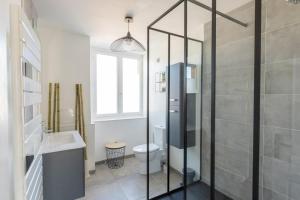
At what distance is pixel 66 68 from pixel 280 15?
2870 mm

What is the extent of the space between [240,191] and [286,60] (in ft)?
5.03

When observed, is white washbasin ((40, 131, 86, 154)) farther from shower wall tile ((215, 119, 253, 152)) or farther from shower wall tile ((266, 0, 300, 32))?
shower wall tile ((266, 0, 300, 32))

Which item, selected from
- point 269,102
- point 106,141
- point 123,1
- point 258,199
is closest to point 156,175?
point 106,141

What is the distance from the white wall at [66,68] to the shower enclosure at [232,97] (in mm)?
1218

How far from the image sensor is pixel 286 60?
5.22 feet

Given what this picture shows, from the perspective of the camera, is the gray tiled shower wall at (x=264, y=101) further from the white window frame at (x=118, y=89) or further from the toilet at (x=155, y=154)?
the white window frame at (x=118, y=89)

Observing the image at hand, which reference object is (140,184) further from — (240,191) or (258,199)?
(258,199)

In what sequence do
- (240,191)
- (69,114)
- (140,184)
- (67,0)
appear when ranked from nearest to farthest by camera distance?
(67,0), (240,191), (140,184), (69,114)

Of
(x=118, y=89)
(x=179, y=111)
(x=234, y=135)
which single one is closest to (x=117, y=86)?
(x=118, y=89)

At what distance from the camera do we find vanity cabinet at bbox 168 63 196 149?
2.39 metres

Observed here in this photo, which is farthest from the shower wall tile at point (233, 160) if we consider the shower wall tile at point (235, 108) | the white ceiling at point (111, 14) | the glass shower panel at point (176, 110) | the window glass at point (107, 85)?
the window glass at point (107, 85)

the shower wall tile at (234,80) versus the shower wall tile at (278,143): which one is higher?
the shower wall tile at (234,80)

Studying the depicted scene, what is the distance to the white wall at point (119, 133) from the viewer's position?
3.45 m

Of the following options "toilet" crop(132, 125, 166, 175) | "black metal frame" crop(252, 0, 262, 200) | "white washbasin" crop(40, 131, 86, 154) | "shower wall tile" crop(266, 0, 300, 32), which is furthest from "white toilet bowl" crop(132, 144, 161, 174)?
"shower wall tile" crop(266, 0, 300, 32)
